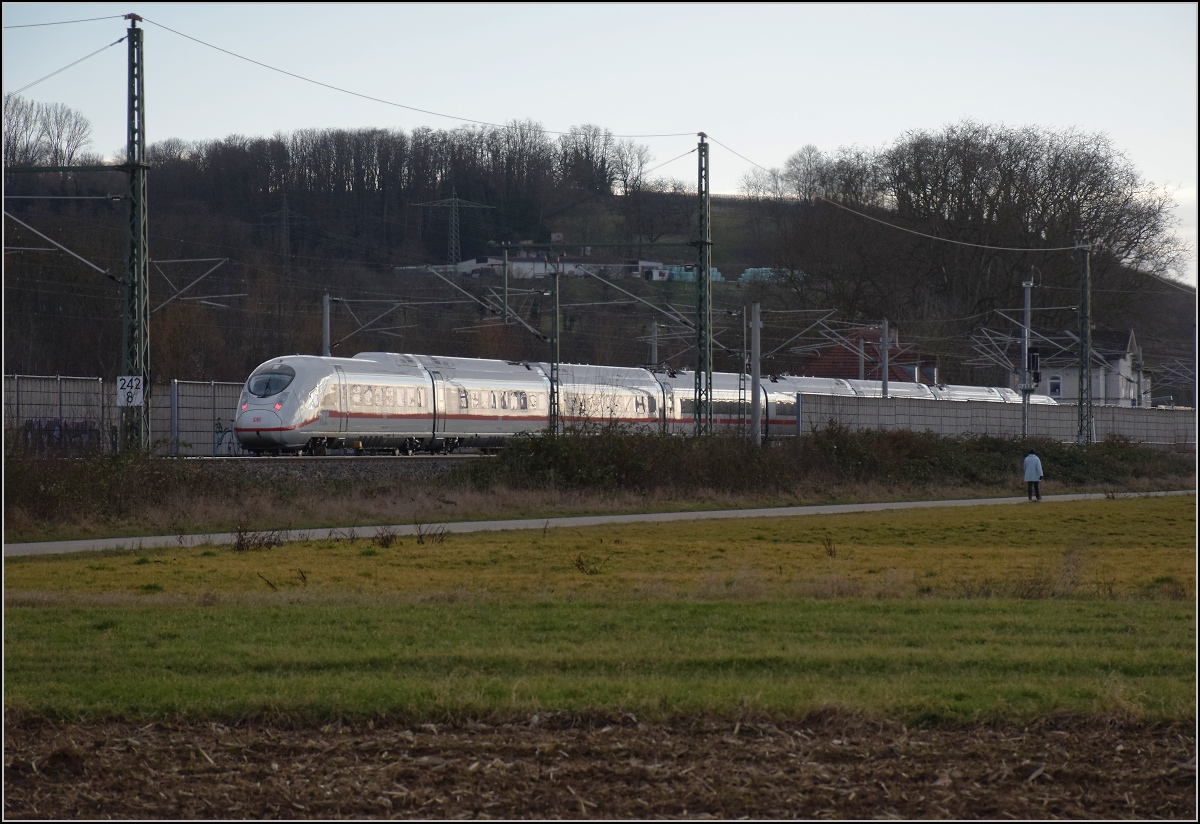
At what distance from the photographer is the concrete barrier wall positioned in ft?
155

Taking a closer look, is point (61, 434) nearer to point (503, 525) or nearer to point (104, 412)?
point (104, 412)

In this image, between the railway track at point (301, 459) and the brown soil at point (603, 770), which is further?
the railway track at point (301, 459)

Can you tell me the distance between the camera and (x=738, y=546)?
22.6 metres

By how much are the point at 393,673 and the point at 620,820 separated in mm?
3968

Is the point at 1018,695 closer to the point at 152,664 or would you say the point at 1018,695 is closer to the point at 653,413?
the point at 152,664

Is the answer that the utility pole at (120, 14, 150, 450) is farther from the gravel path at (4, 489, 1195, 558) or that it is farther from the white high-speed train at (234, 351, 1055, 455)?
the white high-speed train at (234, 351, 1055, 455)

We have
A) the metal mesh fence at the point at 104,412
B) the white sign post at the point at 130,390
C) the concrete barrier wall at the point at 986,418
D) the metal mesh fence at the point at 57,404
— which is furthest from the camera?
the concrete barrier wall at the point at 986,418

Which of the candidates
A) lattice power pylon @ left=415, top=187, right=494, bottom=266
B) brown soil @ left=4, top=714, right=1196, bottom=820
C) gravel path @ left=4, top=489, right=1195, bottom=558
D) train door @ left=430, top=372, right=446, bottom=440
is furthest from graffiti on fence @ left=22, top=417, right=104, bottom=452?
lattice power pylon @ left=415, top=187, right=494, bottom=266

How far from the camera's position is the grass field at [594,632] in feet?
29.9

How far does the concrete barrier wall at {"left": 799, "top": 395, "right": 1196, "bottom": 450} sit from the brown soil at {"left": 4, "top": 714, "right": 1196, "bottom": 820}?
36994 millimetres

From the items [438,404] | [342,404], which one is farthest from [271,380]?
[438,404]

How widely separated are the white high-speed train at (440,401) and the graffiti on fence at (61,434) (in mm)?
4574

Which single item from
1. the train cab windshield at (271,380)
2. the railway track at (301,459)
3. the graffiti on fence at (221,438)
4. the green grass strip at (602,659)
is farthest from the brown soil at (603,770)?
the graffiti on fence at (221,438)

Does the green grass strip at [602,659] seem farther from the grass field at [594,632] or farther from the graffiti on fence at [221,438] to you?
the graffiti on fence at [221,438]
